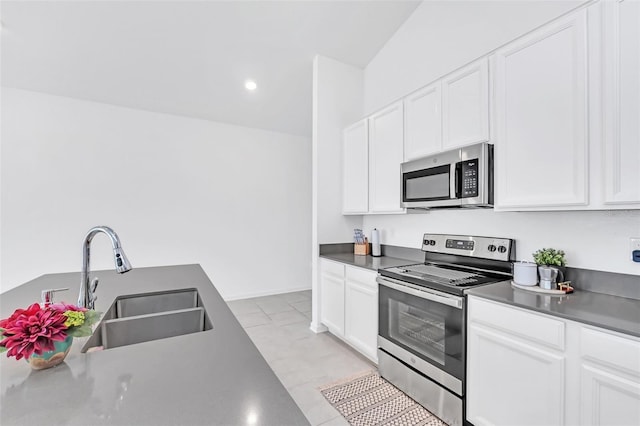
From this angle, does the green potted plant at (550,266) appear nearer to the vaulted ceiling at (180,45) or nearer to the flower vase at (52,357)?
the flower vase at (52,357)

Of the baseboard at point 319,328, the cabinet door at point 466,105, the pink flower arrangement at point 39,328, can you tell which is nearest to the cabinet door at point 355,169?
the cabinet door at point 466,105

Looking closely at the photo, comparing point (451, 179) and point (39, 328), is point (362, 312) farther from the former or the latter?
point (39, 328)

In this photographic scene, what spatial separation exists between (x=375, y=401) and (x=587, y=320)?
4.65ft

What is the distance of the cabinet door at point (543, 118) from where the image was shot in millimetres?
1483

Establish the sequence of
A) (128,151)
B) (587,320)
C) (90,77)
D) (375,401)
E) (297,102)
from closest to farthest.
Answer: (587,320) < (375,401) < (90,77) < (128,151) < (297,102)

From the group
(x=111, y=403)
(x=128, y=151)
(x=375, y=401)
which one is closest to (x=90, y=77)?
(x=128, y=151)

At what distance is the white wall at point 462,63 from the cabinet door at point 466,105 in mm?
525

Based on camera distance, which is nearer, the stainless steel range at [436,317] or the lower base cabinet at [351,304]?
the stainless steel range at [436,317]

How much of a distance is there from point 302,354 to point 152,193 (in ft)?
9.66

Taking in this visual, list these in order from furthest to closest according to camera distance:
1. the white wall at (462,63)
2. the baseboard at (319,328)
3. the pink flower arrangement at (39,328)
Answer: the baseboard at (319,328)
the white wall at (462,63)
the pink flower arrangement at (39,328)

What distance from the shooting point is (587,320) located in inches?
48.2

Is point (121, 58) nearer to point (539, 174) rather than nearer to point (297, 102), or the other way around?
point (297, 102)

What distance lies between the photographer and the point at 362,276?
253cm

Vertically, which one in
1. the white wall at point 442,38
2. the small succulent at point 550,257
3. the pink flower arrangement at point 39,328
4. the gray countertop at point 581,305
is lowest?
the gray countertop at point 581,305
